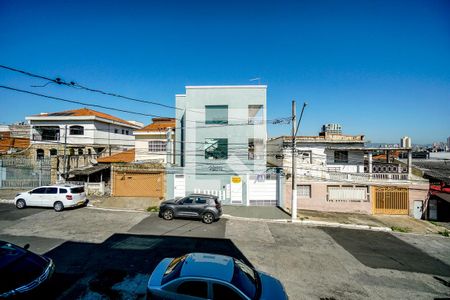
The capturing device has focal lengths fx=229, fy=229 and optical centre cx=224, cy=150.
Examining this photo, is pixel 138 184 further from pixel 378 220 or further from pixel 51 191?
pixel 378 220

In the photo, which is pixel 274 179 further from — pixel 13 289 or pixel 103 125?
pixel 103 125

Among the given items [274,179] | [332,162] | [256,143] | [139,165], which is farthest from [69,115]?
[332,162]

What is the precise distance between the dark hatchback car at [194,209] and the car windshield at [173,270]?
7447mm

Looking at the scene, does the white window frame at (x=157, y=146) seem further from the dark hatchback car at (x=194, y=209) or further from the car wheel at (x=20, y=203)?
the dark hatchback car at (x=194, y=209)

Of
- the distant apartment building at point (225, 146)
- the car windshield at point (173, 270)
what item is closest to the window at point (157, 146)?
the distant apartment building at point (225, 146)

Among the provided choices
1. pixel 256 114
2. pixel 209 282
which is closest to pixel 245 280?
pixel 209 282

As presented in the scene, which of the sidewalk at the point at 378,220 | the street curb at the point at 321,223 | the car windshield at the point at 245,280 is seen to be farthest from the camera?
the sidewalk at the point at 378,220

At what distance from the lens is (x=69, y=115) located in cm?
2838

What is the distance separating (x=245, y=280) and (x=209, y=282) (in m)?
0.94

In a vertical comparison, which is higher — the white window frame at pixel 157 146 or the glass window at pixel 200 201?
the white window frame at pixel 157 146

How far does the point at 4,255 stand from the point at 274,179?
15.8m

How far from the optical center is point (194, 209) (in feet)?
45.6

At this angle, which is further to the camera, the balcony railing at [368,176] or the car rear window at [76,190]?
the balcony railing at [368,176]

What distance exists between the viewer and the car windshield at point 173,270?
17.7ft
